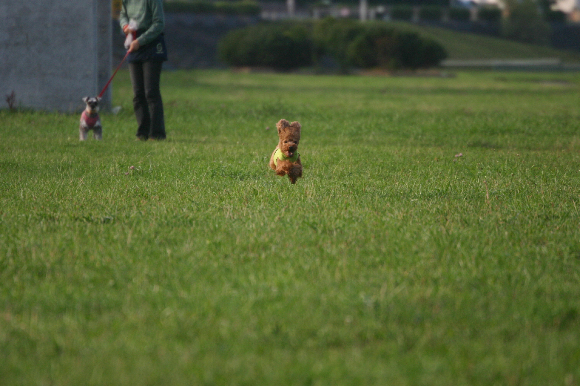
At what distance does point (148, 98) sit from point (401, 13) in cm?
8368

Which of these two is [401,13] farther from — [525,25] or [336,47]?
[336,47]

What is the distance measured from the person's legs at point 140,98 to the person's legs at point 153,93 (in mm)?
101

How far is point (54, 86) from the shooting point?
14.3 meters

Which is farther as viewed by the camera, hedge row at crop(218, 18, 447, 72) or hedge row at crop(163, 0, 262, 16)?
hedge row at crop(163, 0, 262, 16)

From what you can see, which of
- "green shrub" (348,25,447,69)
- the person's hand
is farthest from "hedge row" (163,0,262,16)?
the person's hand

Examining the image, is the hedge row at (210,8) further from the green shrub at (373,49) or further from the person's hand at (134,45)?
the person's hand at (134,45)

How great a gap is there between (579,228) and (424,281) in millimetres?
1856

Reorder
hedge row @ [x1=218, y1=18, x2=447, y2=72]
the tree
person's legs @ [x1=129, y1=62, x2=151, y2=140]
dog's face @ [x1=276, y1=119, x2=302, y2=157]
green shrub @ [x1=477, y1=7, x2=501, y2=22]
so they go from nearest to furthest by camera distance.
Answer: dog's face @ [x1=276, y1=119, x2=302, y2=157]
person's legs @ [x1=129, y1=62, x2=151, y2=140]
hedge row @ [x1=218, y1=18, x2=447, y2=72]
the tree
green shrub @ [x1=477, y1=7, x2=501, y2=22]

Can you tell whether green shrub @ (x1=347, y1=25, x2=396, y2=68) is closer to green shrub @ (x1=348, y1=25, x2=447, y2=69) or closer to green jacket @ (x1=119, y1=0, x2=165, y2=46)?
green shrub @ (x1=348, y1=25, x2=447, y2=69)

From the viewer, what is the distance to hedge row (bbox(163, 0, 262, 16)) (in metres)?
73.7

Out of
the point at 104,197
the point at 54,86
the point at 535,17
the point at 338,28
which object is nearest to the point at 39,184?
the point at 104,197

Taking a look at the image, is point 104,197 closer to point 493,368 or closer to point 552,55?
point 493,368

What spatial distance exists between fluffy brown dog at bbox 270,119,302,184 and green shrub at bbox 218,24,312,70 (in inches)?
1654

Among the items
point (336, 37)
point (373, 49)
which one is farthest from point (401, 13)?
point (373, 49)
